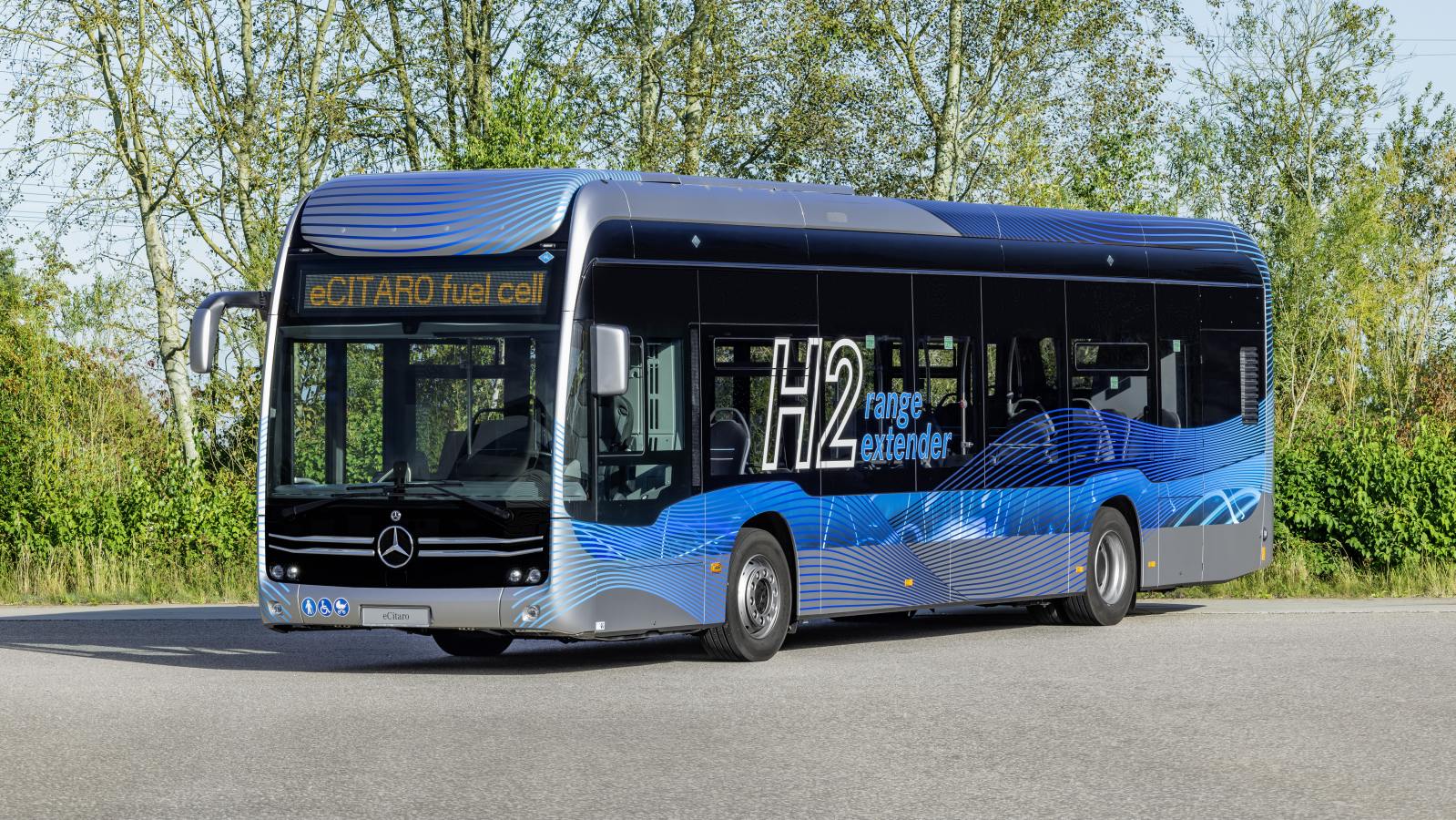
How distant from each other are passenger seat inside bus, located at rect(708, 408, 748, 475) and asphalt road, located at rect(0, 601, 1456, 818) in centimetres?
132

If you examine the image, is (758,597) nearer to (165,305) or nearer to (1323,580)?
(1323,580)

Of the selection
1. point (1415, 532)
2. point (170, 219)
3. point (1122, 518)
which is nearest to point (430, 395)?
point (1122, 518)

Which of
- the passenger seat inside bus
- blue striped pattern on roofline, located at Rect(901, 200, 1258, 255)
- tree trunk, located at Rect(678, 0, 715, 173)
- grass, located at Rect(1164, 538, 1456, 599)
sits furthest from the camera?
tree trunk, located at Rect(678, 0, 715, 173)

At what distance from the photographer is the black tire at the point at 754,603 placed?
46.3 feet

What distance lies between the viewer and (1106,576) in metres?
17.5

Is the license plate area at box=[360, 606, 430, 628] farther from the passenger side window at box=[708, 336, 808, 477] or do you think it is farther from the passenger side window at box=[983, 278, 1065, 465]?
the passenger side window at box=[983, 278, 1065, 465]

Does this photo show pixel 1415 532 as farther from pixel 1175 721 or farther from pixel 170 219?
pixel 170 219

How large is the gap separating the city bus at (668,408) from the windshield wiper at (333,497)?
0.09ft

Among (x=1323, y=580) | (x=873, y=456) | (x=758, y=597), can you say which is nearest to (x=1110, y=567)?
(x=873, y=456)

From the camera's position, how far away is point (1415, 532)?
21703mm

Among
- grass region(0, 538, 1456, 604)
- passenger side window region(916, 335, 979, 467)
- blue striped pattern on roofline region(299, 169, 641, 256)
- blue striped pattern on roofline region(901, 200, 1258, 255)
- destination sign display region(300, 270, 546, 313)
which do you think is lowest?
grass region(0, 538, 1456, 604)

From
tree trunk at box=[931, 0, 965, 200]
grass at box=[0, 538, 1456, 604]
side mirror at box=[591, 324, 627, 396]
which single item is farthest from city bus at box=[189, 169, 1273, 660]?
tree trunk at box=[931, 0, 965, 200]

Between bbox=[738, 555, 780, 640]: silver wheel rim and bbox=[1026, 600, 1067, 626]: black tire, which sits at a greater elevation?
bbox=[738, 555, 780, 640]: silver wheel rim

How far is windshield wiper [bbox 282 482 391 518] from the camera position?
Result: 43.4 ft
